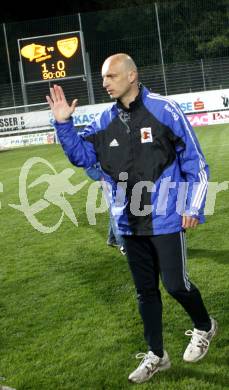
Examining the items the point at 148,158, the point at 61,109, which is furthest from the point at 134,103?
the point at 61,109

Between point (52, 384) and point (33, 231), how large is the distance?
205 inches

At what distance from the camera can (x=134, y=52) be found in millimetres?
34594

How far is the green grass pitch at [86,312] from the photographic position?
13.5 ft

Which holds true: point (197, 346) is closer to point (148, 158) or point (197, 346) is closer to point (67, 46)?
point (148, 158)

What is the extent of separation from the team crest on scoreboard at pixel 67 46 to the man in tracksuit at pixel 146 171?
77.2 ft

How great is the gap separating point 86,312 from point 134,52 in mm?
30554

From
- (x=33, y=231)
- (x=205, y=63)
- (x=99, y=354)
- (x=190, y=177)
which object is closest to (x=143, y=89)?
(x=190, y=177)

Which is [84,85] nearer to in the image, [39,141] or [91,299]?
[39,141]

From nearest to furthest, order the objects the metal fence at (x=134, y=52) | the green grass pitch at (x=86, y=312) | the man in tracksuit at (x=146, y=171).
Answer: the man in tracksuit at (x=146, y=171)
the green grass pitch at (x=86, y=312)
the metal fence at (x=134, y=52)

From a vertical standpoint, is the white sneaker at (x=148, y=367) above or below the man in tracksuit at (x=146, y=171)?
below

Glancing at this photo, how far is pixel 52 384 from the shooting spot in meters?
4.05

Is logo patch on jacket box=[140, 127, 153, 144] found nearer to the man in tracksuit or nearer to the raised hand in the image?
the man in tracksuit

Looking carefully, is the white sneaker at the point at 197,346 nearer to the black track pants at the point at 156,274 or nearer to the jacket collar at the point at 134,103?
the black track pants at the point at 156,274

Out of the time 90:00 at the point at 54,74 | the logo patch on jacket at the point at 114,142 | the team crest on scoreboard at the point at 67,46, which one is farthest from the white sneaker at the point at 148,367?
the team crest on scoreboard at the point at 67,46
